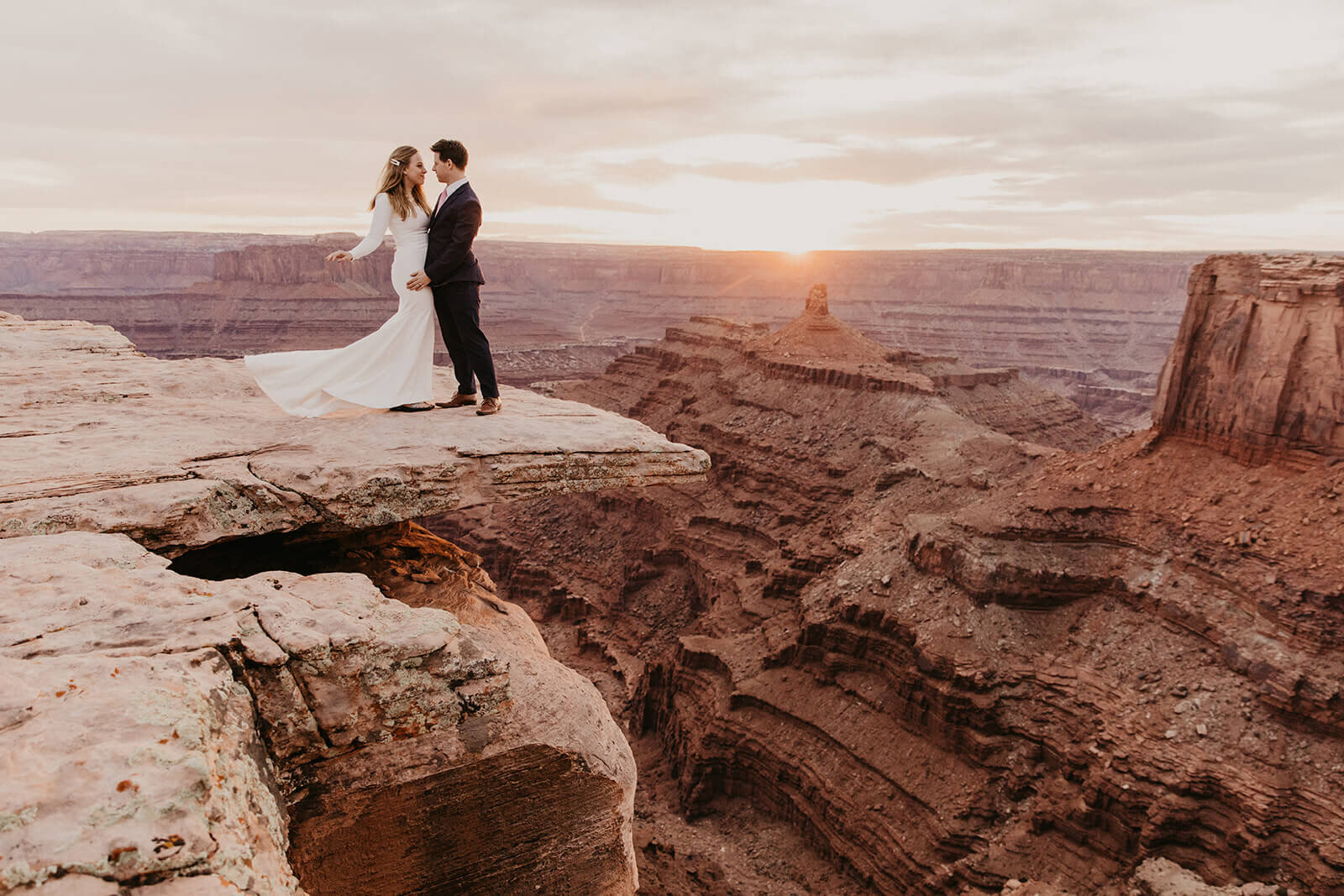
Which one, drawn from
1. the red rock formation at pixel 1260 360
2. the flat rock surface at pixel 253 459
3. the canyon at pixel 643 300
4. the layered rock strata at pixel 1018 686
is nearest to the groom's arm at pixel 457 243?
the flat rock surface at pixel 253 459

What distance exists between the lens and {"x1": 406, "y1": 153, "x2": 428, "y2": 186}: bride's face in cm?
730

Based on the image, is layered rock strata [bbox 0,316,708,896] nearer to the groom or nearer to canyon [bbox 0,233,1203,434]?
the groom

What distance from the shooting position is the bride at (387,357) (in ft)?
23.8

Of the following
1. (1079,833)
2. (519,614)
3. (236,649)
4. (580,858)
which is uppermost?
(236,649)

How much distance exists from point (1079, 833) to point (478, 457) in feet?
46.1

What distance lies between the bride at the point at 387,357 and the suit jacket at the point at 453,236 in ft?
0.64

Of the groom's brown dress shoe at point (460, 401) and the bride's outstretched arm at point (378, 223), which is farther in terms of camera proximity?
the groom's brown dress shoe at point (460, 401)

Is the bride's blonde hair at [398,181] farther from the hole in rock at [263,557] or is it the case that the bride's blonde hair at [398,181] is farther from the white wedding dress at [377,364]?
the hole in rock at [263,557]

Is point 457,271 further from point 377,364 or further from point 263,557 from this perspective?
point 263,557

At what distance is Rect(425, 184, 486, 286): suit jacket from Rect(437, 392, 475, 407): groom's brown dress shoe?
1.12 m

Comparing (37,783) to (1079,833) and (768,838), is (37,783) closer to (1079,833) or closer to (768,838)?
(1079,833)

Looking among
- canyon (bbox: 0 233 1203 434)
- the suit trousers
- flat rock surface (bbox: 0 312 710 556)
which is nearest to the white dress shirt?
the suit trousers

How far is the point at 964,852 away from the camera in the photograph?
50.1 feet

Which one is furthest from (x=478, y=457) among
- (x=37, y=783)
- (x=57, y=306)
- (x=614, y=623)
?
(x=57, y=306)
